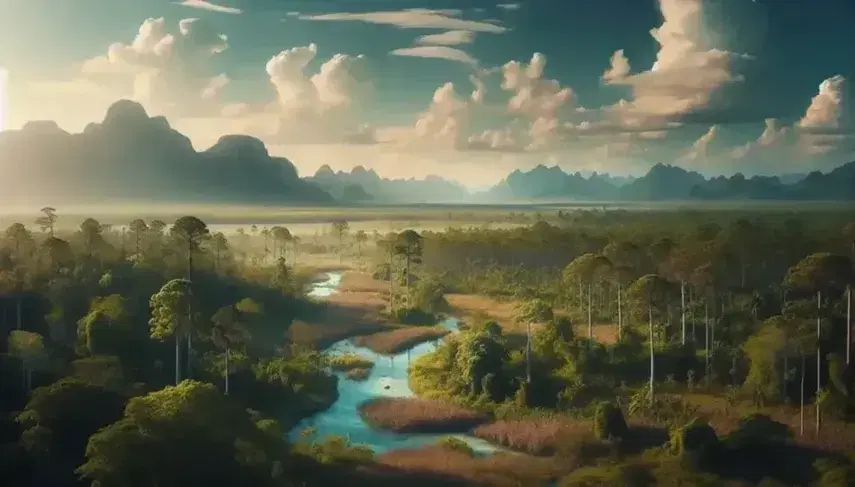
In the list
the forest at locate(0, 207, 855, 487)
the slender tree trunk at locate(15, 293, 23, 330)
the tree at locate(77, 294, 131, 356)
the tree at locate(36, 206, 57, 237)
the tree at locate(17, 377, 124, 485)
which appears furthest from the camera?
the tree at locate(36, 206, 57, 237)

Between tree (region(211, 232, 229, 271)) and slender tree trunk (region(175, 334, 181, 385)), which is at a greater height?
tree (region(211, 232, 229, 271))

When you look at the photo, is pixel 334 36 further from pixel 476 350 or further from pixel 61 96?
pixel 476 350

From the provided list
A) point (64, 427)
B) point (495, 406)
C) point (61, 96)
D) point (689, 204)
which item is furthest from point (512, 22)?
point (64, 427)

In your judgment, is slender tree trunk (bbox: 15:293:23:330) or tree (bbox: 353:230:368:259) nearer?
slender tree trunk (bbox: 15:293:23:330)

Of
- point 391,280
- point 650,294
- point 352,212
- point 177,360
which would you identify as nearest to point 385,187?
point 352,212

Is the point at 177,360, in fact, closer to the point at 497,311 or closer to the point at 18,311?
the point at 18,311

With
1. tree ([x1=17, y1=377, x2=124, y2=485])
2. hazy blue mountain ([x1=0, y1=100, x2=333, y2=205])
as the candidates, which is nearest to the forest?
tree ([x1=17, y1=377, x2=124, y2=485])

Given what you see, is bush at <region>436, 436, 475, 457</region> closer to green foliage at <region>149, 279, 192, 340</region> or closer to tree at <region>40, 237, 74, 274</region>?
green foliage at <region>149, 279, 192, 340</region>
